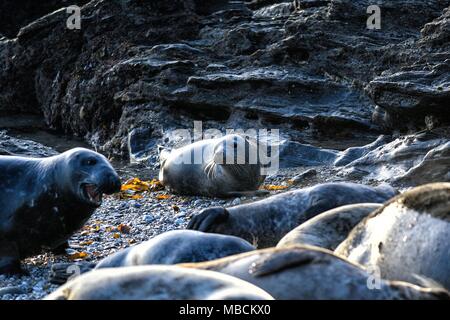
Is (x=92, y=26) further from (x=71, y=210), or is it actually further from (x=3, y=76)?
Answer: (x=71, y=210)

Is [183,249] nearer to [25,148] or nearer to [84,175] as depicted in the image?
[84,175]

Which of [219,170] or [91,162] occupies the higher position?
[91,162]

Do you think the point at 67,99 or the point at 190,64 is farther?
the point at 67,99

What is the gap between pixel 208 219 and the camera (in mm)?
6492

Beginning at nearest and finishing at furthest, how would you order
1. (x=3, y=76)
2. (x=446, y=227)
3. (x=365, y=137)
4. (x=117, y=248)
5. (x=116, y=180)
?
1. (x=446, y=227)
2. (x=116, y=180)
3. (x=117, y=248)
4. (x=365, y=137)
5. (x=3, y=76)

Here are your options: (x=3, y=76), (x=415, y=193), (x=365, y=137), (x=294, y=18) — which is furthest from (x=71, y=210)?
(x=3, y=76)

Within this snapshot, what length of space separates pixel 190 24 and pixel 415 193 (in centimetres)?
1216

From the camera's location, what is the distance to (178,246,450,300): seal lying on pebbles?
11.7 feet

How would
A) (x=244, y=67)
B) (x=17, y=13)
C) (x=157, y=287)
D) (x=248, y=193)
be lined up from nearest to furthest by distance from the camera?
(x=157, y=287) → (x=248, y=193) → (x=244, y=67) → (x=17, y=13)

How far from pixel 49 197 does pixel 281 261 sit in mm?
3578

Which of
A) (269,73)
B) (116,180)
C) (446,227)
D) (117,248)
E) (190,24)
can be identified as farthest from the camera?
(190,24)

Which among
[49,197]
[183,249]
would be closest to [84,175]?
[49,197]

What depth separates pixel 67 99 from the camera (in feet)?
57.6

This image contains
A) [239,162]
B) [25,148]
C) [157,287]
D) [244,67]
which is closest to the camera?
[157,287]
